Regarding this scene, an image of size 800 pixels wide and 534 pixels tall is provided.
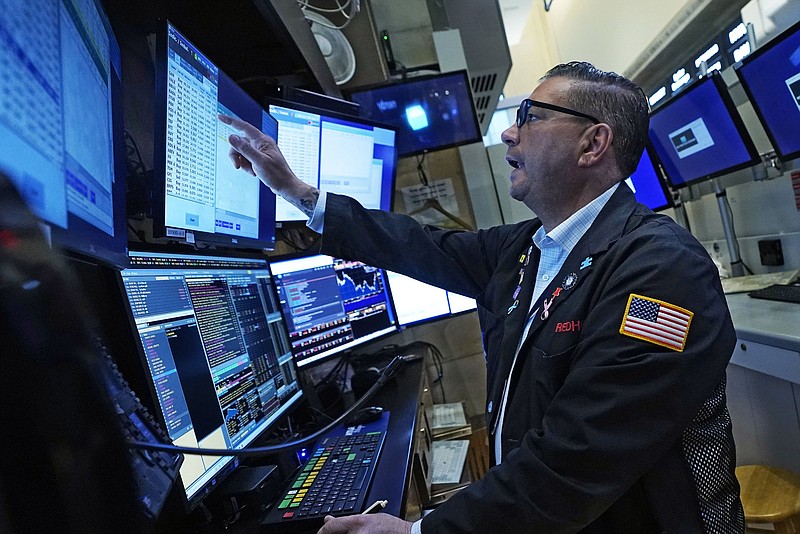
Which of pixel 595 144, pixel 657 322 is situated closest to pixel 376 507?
pixel 657 322

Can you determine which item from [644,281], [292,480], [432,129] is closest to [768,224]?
[432,129]

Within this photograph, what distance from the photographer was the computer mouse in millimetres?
1202

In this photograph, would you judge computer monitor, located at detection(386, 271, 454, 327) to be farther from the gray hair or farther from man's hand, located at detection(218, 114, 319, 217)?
the gray hair

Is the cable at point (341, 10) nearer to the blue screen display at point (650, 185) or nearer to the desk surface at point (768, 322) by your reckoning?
the blue screen display at point (650, 185)

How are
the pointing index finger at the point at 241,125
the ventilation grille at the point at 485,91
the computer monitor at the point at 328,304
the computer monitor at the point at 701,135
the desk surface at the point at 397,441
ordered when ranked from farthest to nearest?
the ventilation grille at the point at 485,91 → the computer monitor at the point at 701,135 → the computer monitor at the point at 328,304 → the pointing index finger at the point at 241,125 → the desk surface at the point at 397,441

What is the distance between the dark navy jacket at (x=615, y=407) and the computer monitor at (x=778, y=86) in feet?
2.80

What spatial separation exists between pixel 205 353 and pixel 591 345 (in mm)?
722

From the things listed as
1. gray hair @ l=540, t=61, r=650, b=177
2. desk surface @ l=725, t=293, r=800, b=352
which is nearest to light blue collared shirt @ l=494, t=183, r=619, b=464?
gray hair @ l=540, t=61, r=650, b=177

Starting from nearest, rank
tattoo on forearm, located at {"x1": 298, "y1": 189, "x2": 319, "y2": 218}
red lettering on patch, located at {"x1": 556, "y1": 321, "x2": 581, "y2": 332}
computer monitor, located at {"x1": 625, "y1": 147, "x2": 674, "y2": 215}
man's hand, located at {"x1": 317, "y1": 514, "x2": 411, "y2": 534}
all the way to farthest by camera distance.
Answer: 1. man's hand, located at {"x1": 317, "y1": 514, "x2": 411, "y2": 534}
2. red lettering on patch, located at {"x1": 556, "y1": 321, "x2": 581, "y2": 332}
3. tattoo on forearm, located at {"x1": 298, "y1": 189, "x2": 319, "y2": 218}
4. computer monitor, located at {"x1": 625, "y1": 147, "x2": 674, "y2": 215}

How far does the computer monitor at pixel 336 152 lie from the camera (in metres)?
1.59

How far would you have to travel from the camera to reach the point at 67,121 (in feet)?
1.81

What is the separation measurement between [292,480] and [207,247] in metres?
0.58

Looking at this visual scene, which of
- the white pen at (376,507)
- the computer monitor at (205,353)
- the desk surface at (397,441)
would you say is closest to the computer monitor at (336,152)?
the computer monitor at (205,353)

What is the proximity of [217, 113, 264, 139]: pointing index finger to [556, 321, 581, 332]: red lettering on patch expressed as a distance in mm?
846
